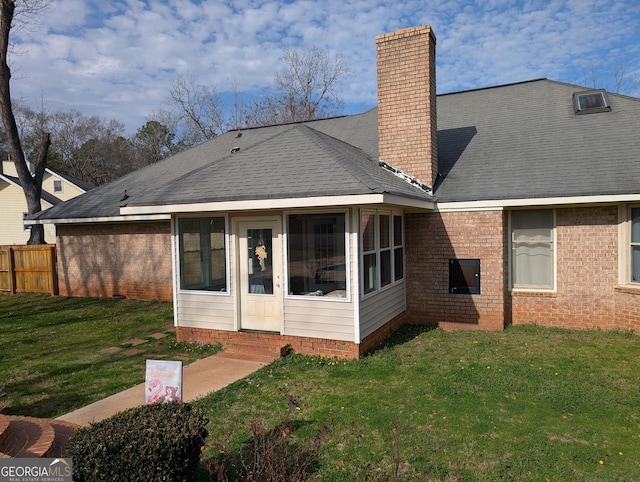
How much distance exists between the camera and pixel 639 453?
4.29m

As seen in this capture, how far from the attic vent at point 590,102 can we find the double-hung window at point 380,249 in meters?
5.93

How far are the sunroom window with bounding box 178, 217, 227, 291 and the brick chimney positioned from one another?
4258 mm

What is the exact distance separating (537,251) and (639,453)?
590 centimetres

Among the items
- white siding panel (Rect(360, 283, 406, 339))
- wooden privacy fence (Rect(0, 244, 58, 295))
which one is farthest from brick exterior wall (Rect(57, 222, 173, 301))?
white siding panel (Rect(360, 283, 406, 339))

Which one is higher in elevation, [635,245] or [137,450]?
[635,245]

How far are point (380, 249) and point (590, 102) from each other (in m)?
7.53

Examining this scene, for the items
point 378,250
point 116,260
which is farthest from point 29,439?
point 116,260

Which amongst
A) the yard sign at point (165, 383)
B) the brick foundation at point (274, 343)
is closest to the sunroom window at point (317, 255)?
the brick foundation at point (274, 343)

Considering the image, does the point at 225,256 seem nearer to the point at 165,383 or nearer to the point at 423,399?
the point at 165,383

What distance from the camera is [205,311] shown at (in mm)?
8422

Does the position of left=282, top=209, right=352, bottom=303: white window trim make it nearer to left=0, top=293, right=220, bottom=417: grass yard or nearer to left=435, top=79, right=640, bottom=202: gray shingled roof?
left=0, top=293, right=220, bottom=417: grass yard

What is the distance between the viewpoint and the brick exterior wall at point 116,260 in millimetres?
13758

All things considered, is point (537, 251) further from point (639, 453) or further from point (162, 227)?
point (162, 227)

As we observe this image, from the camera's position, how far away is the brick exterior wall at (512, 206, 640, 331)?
8.93m
